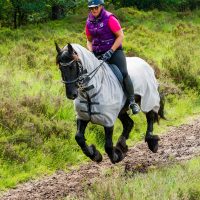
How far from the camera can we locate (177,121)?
10.5 metres

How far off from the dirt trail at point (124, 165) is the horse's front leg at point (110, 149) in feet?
0.81

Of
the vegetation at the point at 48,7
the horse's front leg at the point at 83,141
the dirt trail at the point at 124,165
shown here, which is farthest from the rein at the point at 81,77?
the vegetation at the point at 48,7

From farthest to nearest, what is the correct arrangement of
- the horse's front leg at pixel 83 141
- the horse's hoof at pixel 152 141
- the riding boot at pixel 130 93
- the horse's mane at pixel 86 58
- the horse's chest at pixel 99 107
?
1. the horse's hoof at pixel 152 141
2. the riding boot at pixel 130 93
3. the horse's front leg at pixel 83 141
4. the horse's chest at pixel 99 107
5. the horse's mane at pixel 86 58

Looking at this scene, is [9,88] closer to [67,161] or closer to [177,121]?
[67,161]

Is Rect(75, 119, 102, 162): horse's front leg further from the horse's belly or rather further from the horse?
the horse's belly

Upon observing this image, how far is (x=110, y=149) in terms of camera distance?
6.89 m

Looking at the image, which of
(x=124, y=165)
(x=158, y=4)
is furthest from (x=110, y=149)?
(x=158, y=4)

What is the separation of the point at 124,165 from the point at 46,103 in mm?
2143

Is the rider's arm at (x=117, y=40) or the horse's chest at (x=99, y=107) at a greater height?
the rider's arm at (x=117, y=40)

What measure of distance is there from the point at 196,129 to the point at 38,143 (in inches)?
144

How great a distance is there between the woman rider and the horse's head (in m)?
0.97

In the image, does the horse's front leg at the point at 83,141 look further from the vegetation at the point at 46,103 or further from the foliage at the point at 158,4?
the foliage at the point at 158,4

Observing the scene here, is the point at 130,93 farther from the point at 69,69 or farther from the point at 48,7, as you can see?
the point at 48,7

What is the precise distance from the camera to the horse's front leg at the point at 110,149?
6.79 meters
